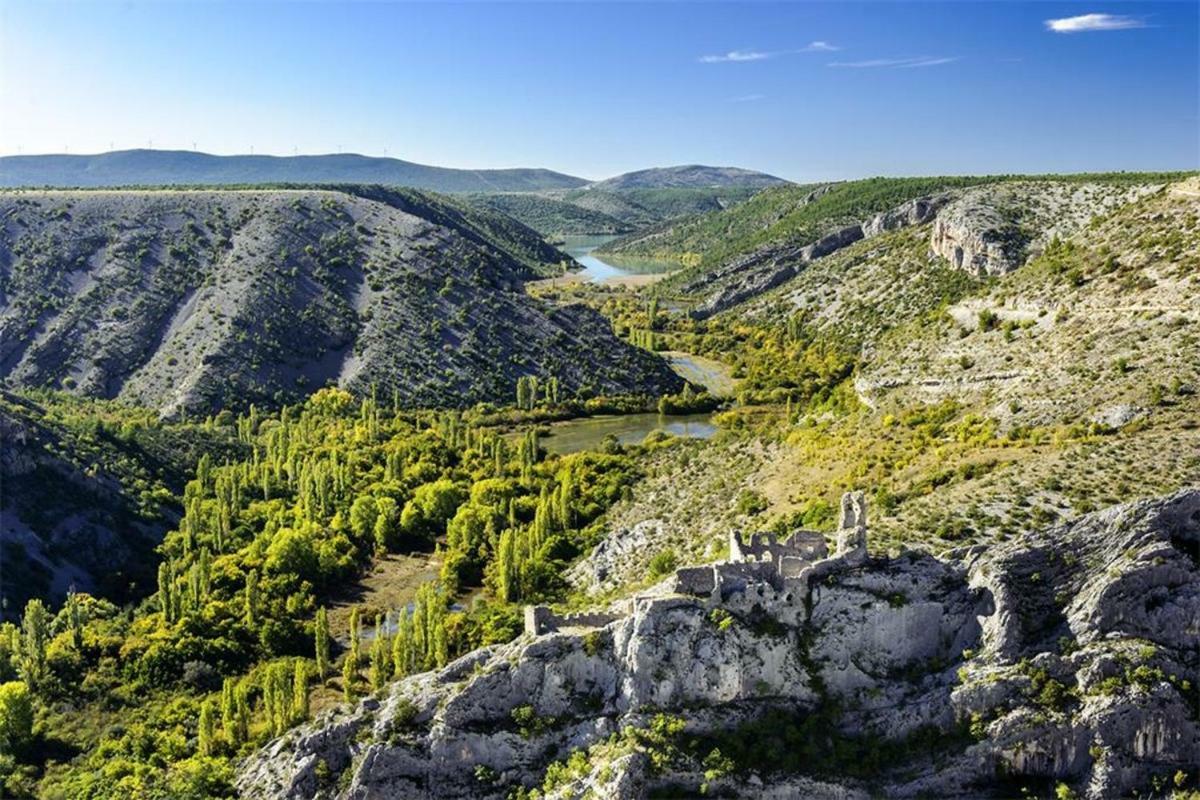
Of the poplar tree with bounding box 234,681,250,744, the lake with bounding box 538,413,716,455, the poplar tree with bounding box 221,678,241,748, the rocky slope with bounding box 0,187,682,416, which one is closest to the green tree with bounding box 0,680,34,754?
the poplar tree with bounding box 221,678,241,748

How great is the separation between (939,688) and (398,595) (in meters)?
55.7

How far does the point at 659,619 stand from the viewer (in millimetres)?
47000

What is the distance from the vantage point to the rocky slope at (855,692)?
4216cm

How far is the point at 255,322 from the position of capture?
165250mm

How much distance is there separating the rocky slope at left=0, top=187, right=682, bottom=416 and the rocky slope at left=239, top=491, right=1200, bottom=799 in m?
107

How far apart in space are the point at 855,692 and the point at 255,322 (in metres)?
142

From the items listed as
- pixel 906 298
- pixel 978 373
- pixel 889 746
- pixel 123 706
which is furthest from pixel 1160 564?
pixel 906 298

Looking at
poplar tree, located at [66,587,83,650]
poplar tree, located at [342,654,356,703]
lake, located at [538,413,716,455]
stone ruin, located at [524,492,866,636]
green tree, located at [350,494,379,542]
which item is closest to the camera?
stone ruin, located at [524,492,866,636]

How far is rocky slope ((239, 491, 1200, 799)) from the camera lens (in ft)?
138

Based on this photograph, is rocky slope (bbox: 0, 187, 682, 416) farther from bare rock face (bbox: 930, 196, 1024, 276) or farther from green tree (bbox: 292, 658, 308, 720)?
green tree (bbox: 292, 658, 308, 720)

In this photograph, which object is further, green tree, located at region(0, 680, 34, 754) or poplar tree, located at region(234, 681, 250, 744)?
green tree, located at region(0, 680, 34, 754)

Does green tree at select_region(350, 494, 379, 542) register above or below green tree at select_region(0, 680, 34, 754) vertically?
above

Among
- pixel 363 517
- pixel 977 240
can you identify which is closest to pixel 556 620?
pixel 363 517

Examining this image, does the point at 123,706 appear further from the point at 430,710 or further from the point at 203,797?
the point at 430,710
